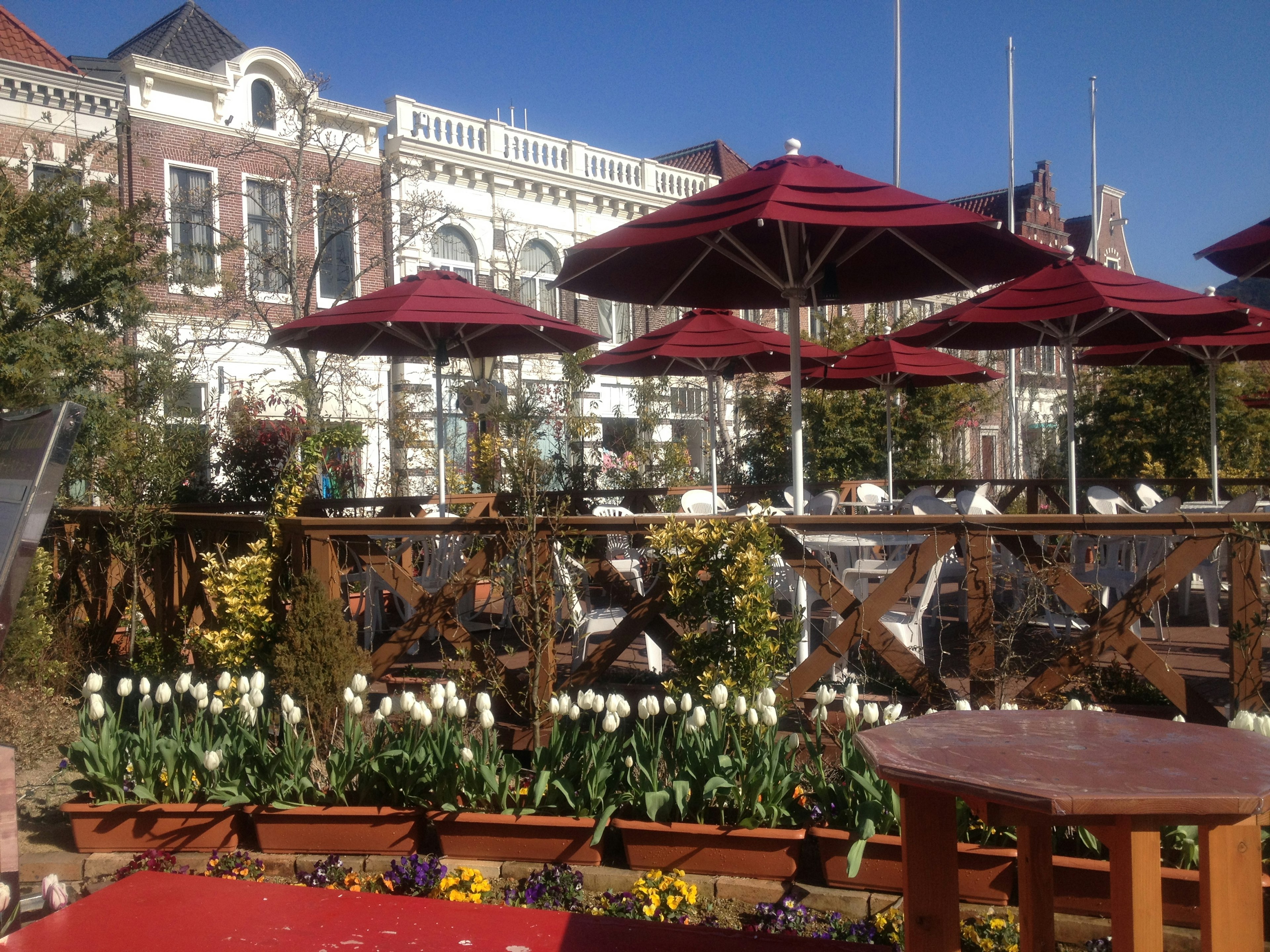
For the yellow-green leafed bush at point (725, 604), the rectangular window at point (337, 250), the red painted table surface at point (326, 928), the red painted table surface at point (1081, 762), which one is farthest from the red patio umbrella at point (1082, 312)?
the rectangular window at point (337, 250)

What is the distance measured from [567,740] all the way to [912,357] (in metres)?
7.79

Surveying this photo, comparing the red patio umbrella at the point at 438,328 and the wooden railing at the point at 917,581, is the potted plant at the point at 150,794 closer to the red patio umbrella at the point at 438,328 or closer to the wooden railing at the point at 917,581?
the wooden railing at the point at 917,581

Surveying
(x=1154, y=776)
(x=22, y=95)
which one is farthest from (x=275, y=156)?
(x=1154, y=776)

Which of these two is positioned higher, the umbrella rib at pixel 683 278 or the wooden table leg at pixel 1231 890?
the umbrella rib at pixel 683 278

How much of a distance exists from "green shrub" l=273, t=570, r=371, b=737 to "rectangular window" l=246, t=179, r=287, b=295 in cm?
1384

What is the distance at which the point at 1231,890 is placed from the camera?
180 cm

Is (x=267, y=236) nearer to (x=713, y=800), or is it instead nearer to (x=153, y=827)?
(x=153, y=827)

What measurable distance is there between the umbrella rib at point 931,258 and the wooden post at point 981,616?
153cm

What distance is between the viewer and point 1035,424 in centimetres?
3070

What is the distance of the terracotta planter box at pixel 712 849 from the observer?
3.56 meters

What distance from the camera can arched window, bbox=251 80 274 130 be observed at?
1853 cm

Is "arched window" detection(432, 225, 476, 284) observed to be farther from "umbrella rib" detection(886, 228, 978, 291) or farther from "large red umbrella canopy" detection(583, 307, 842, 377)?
"umbrella rib" detection(886, 228, 978, 291)

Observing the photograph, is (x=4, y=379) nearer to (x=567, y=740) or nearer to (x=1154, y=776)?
(x=567, y=740)

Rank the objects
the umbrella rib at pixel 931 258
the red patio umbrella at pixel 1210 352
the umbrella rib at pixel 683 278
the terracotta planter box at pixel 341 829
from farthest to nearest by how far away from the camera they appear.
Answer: the red patio umbrella at pixel 1210 352 < the umbrella rib at pixel 683 278 < the umbrella rib at pixel 931 258 < the terracotta planter box at pixel 341 829
